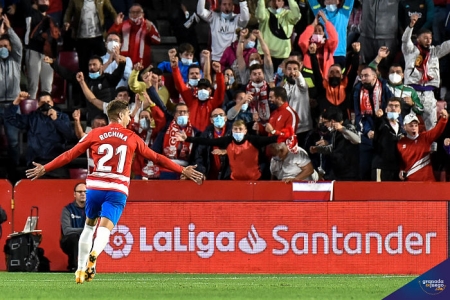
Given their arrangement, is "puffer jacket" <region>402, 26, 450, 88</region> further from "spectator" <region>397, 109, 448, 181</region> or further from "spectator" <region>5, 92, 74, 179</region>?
"spectator" <region>5, 92, 74, 179</region>

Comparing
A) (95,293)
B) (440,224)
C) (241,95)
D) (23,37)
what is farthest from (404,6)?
(95,293)

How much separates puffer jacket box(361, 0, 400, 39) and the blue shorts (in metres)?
8.42

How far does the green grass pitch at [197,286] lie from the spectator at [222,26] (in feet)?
18.4

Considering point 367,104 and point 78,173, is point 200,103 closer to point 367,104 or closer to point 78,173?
point 78,173

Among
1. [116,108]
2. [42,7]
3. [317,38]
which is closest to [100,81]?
[42,7]

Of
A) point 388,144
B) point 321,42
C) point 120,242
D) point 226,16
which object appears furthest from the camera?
point 226,16

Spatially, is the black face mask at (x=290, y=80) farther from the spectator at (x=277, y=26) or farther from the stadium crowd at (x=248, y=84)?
the spectator at (x=277, y=26)

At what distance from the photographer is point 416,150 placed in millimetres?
15664

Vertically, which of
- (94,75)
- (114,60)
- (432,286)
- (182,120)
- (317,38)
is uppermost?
(317,38)

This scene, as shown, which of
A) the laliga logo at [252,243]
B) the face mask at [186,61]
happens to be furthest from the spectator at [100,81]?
the laliga logo at [252,243]

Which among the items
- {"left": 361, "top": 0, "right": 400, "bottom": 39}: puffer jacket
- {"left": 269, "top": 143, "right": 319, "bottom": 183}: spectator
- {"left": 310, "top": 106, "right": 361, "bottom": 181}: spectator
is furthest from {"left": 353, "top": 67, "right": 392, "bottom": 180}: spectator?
{"left": 361, "top": 0, "right": 400, "bottom": 39}: puffer jacket

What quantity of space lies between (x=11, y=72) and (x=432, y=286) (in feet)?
35.6

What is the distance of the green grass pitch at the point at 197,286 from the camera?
34.9 feet

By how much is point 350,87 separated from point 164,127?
10.2 ft
